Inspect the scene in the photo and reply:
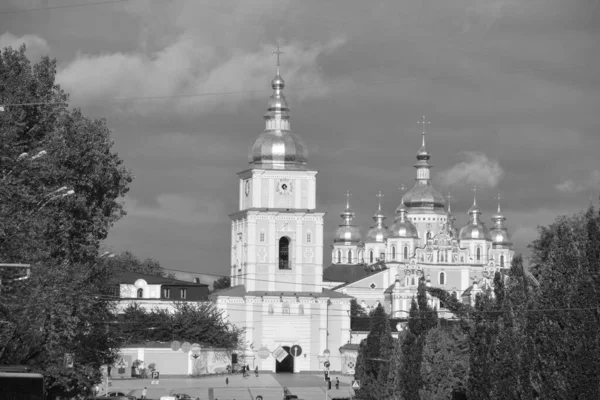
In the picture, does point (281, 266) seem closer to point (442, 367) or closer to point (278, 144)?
point (278, 144)

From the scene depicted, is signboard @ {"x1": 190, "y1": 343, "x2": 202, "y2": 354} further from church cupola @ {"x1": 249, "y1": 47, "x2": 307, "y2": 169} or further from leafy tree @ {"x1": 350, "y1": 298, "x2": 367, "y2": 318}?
leafy tree @ {"x1": 350, "y1": 298, "x2": 367, "y2": 318}

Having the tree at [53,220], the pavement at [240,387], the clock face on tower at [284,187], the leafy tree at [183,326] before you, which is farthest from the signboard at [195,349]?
the tree at [53,220]

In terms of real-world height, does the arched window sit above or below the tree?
above

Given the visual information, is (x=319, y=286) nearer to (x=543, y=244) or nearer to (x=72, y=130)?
(x=543, y=244)

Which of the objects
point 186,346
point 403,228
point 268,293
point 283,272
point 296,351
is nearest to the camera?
point 186,346

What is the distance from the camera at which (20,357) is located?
49.4 meters

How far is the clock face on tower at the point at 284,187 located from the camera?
12120cm

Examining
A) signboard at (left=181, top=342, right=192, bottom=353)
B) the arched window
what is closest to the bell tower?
the arched window

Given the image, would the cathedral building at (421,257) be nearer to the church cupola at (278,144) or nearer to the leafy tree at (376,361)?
the church cupola at (278,144)

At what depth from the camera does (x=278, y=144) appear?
12256 cm

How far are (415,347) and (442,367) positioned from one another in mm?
1262

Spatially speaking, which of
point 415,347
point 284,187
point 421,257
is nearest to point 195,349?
point 284,187

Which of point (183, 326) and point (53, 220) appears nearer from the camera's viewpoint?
point (53, 220)

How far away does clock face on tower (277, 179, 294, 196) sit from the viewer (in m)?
121
